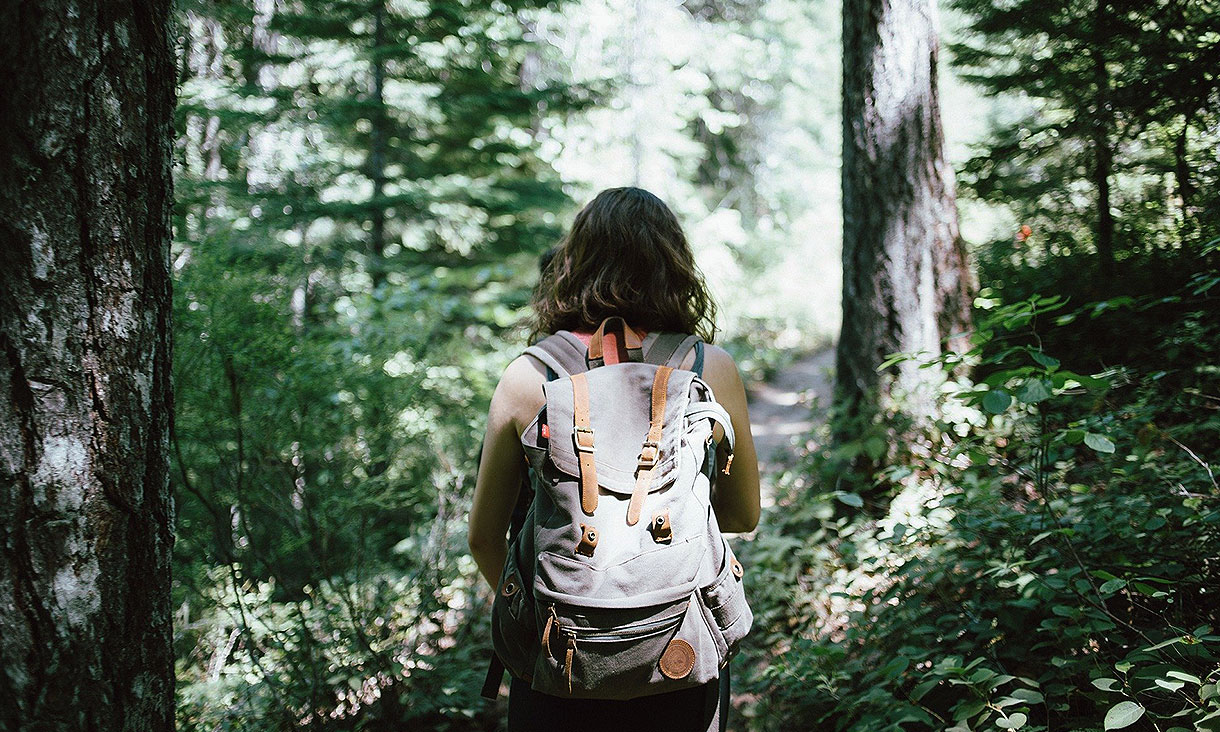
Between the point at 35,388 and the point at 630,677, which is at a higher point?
the point at 35,388

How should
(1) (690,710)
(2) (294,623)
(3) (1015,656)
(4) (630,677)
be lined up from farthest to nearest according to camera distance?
(2) (294,623), (3) (1015,656), (1) (690,710), (4) (630,677)

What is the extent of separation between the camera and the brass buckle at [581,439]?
1467mm

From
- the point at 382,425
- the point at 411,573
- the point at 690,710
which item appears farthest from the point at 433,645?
the point at 690,710

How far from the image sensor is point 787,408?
29.4 feet

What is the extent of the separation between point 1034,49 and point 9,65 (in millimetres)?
4430

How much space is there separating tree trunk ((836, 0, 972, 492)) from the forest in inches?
0.7

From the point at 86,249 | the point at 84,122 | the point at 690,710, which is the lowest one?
the point at 690,710

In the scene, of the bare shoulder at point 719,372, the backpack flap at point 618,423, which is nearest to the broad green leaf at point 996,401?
the bare shoulder at point 719,372

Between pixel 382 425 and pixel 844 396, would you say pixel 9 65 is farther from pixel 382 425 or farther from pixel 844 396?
pixel 844 396

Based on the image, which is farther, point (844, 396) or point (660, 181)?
point (660, 181)

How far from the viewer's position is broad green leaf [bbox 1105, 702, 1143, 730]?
62.8 inches

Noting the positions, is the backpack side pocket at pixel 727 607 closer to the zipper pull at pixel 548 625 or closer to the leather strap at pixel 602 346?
the zipper pull at pixel 548 625

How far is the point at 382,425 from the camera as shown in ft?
13.0

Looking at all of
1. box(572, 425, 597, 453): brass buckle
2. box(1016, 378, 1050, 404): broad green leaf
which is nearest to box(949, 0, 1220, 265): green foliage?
box(1016, 378, 1050, 404): broad green leaf
